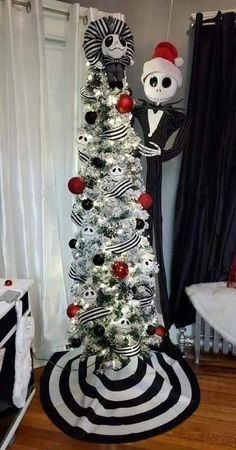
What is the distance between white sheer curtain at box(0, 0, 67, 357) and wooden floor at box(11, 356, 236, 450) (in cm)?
61

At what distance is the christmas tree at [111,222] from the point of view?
1969 millimetres

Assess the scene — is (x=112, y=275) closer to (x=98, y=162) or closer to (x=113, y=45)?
(x=98, y=162)

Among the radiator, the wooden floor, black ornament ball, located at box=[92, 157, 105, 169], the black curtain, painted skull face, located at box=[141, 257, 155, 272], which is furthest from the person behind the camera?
the radiator

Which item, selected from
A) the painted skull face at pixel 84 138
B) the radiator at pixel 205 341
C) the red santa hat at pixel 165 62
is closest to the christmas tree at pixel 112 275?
the painted skull face at pixel 84 138

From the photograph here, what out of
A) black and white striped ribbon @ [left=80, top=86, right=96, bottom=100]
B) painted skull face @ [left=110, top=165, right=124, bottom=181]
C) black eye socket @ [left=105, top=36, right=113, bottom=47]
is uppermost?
black eye socket @ [left=105, top=36, right=113, bottom=47]

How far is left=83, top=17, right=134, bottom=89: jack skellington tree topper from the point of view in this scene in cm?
192

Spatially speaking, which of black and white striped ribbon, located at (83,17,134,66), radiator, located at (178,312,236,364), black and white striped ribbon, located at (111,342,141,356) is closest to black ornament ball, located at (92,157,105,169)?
black and white striped ribbon, located at (83,17,134,66)

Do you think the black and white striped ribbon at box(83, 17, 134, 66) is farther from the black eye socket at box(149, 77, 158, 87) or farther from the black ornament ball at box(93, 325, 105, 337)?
the black ornament ball at box(93, 325, 105, 337)

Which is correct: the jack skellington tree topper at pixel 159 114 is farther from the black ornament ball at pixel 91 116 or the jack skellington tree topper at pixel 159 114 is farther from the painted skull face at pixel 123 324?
the painted skull face at pixel 123 324

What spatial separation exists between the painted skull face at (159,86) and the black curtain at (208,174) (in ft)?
0.67

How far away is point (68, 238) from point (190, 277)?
2.83 ft

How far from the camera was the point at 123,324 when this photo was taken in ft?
6.63

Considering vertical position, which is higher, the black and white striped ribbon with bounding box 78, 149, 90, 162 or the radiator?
the black and white striped ribbon with bounding box 78, 149, 90, 162

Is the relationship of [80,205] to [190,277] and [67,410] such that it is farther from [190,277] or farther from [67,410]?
[67,410]
